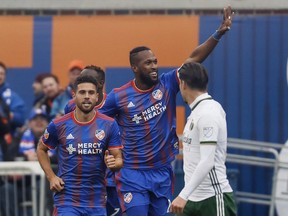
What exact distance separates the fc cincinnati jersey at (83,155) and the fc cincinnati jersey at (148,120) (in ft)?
3.27

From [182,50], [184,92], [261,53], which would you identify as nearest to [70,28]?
[182,50]

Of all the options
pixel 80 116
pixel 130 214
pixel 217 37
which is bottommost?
pixel 130 214

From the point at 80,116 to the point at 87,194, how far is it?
28.5 inches

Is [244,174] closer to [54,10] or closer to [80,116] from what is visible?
[54,10]

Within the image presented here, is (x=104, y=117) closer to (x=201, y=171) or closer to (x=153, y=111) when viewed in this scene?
(x=153, y=111)

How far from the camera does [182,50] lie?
1500 cm

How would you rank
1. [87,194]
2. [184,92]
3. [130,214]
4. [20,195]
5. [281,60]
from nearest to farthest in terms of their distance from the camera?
1. [184,92]
2. [87,194]
3. [130,214]
4. [20,195]
5. [281,60]

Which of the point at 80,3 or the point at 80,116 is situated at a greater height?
the point at 80,3

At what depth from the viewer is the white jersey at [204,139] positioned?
9375mm

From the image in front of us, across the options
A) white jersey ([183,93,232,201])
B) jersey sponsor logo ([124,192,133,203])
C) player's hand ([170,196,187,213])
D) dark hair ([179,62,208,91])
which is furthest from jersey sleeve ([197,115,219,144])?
jersey sponsor logo ([124,192,133,203])

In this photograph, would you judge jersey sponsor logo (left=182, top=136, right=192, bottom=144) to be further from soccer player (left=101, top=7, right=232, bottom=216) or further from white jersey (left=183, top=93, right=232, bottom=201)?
soccer player (left=101, top=7, right=232, bottom=216)

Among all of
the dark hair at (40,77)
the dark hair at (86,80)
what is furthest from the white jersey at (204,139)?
the dark hair at (40,77)

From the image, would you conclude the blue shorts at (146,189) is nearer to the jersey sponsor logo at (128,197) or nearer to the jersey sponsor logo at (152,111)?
the jersey sponsor logo at (128,197)

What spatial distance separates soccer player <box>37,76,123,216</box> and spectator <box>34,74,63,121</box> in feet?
12.0
